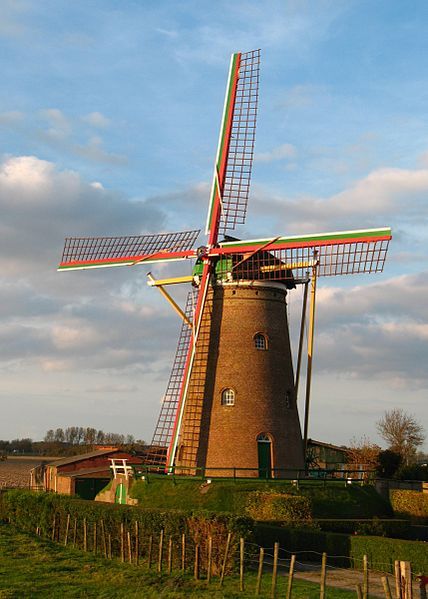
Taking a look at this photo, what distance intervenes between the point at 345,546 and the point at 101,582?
7.58 m

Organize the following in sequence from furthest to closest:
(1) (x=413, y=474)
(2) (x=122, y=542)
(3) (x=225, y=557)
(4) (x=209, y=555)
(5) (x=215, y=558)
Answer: (1) (x=413, y=474), (2) (x=122, y=542), (5) (x=215, y=558), (4) (x=209, y=555), (3) (x=225, y=557)

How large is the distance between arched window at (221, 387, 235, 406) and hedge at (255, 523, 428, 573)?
7704 millimetres

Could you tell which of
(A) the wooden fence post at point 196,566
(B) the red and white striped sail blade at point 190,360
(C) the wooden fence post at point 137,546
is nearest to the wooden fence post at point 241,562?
(A) the wooden fence post at point 196,566

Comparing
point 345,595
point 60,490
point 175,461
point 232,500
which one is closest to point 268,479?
point 232,500

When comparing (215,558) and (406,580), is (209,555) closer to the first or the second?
(215,558)

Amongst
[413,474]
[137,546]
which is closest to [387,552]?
[137,546]

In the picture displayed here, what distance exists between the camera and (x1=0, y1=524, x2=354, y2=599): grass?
58.3ft

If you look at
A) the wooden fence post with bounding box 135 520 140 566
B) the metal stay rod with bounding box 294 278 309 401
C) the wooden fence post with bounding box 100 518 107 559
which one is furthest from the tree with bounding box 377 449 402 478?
the wooden fence post with bounding box 135 520 140 566

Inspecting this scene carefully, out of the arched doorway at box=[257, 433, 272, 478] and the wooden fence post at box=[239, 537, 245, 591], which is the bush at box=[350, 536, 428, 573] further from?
the arched doorway at box=[257, 433, 272, 478]

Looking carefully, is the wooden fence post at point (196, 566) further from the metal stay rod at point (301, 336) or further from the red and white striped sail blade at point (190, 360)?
the metal stay rod at point (301, 336)

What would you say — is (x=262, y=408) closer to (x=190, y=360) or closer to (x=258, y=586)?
(x=190, y=360)

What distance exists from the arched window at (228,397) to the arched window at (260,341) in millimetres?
2135

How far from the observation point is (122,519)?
23.7 metres

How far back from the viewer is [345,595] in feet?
57.6
